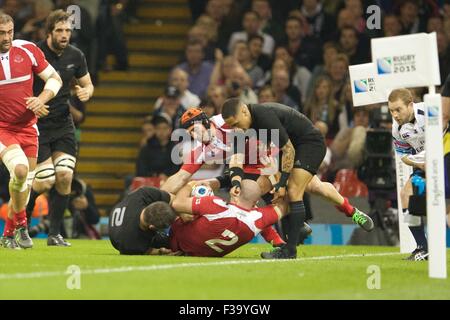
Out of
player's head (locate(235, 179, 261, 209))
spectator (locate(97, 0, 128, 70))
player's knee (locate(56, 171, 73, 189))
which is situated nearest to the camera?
player's head (locate(235, 179, 261, 209))

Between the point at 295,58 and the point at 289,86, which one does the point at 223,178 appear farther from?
the point at 295,58

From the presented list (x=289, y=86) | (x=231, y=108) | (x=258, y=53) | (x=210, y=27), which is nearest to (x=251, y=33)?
(x=258, y=53)

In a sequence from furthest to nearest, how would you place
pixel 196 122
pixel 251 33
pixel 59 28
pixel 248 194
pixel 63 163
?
1. pixel 251 33
2. pixel 63 163
3. pixel 59 28
4. pixel 196 122
5. pixel 248 194

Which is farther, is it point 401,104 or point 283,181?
point 401,104

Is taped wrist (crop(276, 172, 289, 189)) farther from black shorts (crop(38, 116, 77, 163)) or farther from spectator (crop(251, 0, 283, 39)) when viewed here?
spectator (crop(251, 0, 283, 39))

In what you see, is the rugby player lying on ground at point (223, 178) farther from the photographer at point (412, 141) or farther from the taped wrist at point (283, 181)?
the taped wrist at point (283, 181)

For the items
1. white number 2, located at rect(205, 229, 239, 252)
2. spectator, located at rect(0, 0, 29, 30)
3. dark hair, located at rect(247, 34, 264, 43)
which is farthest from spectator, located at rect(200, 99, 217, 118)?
white number 2, located at rect(205, 229, 239, 252)

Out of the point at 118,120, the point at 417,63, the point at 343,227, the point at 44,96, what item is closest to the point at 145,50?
the point at 118,120

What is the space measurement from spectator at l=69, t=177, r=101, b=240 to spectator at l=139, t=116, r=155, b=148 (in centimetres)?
163

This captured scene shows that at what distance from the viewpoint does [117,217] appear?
505 inches

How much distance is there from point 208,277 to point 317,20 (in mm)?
11982

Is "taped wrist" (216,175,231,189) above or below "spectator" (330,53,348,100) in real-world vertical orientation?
below

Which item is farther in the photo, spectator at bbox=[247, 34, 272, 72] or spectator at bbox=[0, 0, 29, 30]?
spectator at bbox=[0, 0, 29, 30]

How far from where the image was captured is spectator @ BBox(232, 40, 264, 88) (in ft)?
70.1
